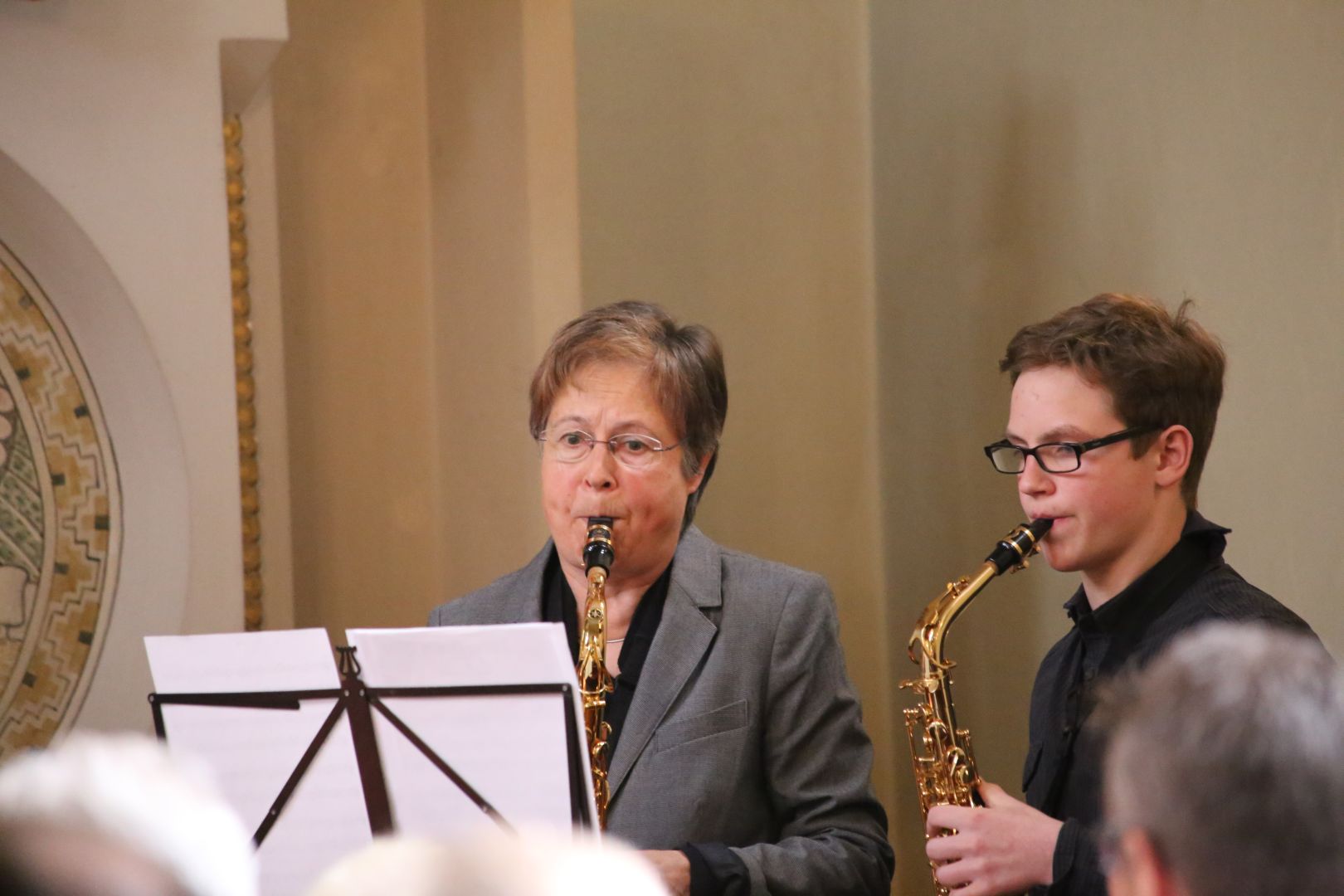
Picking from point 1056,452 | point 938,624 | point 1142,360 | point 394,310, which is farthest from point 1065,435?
point 394,310

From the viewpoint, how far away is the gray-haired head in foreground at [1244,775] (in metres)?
1.04

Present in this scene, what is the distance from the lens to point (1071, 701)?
2391 millimetres

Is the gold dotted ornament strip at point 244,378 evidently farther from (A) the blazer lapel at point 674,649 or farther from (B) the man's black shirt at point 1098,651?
(B) the man's black shirt at point 1098,651

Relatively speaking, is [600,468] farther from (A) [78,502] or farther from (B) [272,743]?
(A) [78,502]

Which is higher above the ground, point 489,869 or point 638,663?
point 489,869

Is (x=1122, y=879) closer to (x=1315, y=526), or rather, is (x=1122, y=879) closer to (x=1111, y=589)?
(x=1111, y=589)

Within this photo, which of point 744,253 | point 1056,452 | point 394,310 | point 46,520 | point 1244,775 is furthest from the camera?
point 394,310

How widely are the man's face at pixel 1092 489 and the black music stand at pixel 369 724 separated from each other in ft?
2.87

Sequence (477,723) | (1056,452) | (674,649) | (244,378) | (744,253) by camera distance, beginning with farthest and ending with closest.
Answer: (744,253), (244,378), (674,649), (1056,452), (477,723)

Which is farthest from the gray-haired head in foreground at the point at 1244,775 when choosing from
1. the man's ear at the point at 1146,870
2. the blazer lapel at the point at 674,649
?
the blazer lapel at the point at 674,649

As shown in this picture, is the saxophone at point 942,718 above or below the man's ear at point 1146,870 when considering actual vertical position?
below

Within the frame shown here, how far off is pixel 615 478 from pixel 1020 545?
0.65 meters

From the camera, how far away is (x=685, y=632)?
250cm

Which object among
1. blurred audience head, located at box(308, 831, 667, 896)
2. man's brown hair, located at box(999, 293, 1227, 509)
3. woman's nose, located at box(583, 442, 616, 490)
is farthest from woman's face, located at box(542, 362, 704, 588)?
blurred audience head, located at box(308, 831, 667, 896)
